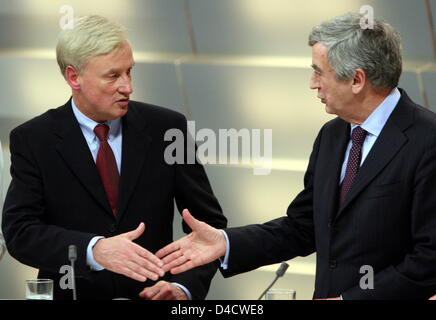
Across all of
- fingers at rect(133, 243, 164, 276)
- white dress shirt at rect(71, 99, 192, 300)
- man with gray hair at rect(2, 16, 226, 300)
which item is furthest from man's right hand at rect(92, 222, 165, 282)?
white dress shirt at rect(71, 99, 192, 300)

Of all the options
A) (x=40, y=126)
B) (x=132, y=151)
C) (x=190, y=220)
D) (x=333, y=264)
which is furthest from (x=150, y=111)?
(x=333, y=264)

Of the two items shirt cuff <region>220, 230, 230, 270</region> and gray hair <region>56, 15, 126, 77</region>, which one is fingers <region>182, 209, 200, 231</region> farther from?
gray hair <region>56, 15, 126, 77</region>

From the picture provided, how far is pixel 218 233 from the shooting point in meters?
3.60

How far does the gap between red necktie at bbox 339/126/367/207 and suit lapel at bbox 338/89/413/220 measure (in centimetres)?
6

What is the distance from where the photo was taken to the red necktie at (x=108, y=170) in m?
3.86

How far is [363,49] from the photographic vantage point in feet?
11.0

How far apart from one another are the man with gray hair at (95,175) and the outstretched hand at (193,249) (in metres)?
0.21

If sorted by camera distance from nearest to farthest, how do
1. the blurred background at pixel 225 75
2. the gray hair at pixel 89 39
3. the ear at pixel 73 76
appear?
the gray hair at pixel 89 39 → the ear at pixel 73 76 → the blurred background at pixel 225 75

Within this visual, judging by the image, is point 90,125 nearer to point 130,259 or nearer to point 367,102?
point 130,259

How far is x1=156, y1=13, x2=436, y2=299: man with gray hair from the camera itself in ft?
10.5

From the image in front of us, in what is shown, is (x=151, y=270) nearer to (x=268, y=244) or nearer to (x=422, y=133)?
(x=268, y=244)

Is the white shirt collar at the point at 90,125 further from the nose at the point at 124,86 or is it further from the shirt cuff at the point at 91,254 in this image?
the shirt cuff at the point at 91,254

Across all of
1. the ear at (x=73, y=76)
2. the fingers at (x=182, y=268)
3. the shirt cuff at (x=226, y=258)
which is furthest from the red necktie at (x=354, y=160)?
the ear at (x=73, y=76)
